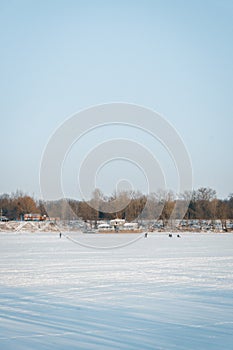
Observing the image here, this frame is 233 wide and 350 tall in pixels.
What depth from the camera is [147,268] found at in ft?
49.9

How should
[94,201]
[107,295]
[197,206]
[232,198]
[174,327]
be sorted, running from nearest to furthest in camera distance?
[174,327], [107,295], [94,201], [197,206], [232,198]

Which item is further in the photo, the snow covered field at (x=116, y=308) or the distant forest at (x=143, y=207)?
the distant forest at (x=143, y=207)

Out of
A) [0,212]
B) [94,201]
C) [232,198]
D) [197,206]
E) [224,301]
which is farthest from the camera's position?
[0,212]

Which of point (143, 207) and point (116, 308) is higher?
point (143, 207)

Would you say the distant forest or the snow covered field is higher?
the distant forest

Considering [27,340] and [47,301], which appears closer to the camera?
[27,340]

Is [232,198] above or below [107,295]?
above

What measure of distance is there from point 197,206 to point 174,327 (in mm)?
74969

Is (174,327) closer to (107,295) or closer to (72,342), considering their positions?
(72,342)

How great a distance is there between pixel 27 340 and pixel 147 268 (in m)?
9.22

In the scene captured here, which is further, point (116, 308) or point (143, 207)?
point (143, 207)

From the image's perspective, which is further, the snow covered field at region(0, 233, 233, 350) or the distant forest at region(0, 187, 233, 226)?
the distant forest at region(0, 187, 233, 226)

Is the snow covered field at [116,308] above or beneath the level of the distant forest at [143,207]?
beneath

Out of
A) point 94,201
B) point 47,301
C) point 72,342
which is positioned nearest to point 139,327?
point 72,342
